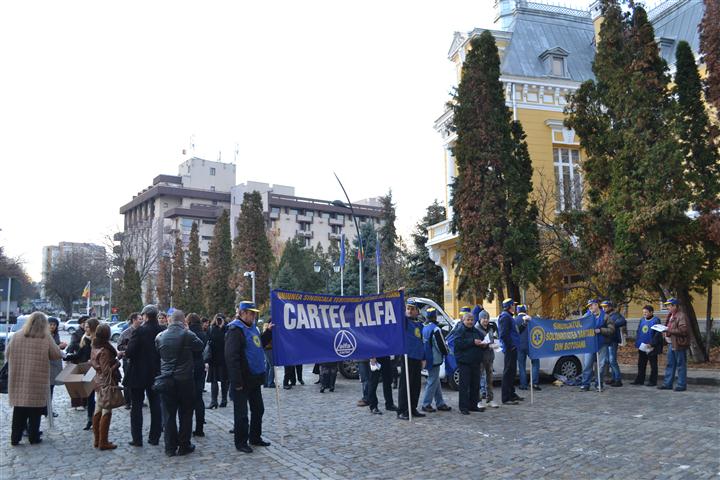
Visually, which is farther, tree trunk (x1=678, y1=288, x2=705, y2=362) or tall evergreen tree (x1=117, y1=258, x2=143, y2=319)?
tall evergreen tree (x1=117, y1=258, x2=143, y2=319)

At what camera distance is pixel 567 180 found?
27.5m

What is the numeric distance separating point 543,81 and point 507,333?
22.4 metres

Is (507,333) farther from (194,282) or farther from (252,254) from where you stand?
(194,282)

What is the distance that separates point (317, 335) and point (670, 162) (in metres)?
12.4

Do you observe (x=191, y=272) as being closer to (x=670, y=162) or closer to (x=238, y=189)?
(x=238, y=189)

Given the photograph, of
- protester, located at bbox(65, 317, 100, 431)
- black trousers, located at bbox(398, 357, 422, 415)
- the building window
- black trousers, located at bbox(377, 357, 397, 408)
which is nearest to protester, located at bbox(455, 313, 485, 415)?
black trousers, located at bbox(398, 357, 422, 415)

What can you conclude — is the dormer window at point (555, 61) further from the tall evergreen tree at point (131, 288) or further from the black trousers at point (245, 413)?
the tall evergreen tree at point (131, 288)

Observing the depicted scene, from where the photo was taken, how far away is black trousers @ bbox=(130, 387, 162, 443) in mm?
8555

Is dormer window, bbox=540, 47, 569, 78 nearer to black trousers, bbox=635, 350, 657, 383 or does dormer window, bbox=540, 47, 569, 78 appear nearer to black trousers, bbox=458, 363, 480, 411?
black trousers, bbox=635, 350, 657, 383

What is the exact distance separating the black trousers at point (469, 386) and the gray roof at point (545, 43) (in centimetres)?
2296

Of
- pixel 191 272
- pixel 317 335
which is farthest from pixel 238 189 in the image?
pixel 317 335

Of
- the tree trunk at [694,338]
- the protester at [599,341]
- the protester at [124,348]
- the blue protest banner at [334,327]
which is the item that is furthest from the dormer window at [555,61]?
the protester at [124,348]

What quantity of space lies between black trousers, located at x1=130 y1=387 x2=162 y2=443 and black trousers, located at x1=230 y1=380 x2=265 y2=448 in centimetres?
136

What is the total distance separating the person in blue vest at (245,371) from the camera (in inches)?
312
